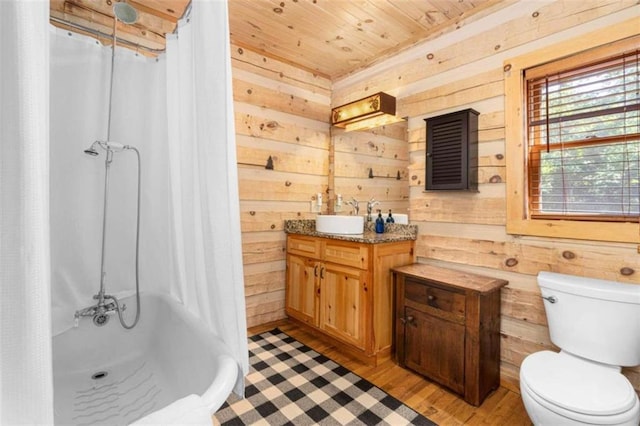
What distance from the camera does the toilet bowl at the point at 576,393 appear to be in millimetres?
1187

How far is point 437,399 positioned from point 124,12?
2779 mm

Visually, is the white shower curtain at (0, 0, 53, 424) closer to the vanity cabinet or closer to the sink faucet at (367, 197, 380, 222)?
the vanity cabinet

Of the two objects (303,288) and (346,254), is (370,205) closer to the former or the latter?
(346,254)

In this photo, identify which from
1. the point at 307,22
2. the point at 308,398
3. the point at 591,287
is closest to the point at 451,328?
the point at 591,287

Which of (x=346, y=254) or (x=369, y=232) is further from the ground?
(x=369, y=232)

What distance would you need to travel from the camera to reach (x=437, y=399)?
6.09 feet

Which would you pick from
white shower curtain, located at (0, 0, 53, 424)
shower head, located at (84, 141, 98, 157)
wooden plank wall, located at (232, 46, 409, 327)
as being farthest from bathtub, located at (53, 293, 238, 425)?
wooden plank wall, located at (232, 46, 409, 327)

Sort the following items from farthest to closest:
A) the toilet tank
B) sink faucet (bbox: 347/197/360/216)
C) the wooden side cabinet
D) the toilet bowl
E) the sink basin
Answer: sink faucet (bbox: 347/197/360/216) → the sink basin → the wooden side cabinet → the toilet tank → the toilet bowl

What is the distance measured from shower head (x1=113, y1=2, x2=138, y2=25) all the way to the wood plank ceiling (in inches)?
9.8

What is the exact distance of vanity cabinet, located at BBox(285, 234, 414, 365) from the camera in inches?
87.5

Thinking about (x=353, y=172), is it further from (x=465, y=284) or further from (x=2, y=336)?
(x=2, y=336)

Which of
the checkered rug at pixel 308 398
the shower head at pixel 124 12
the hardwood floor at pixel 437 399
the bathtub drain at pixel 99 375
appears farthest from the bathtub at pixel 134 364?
the shower head at pixel 124 12

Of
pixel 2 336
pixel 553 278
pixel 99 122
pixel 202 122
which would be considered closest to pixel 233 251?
pixel 202 122

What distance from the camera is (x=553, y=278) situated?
1694mm
